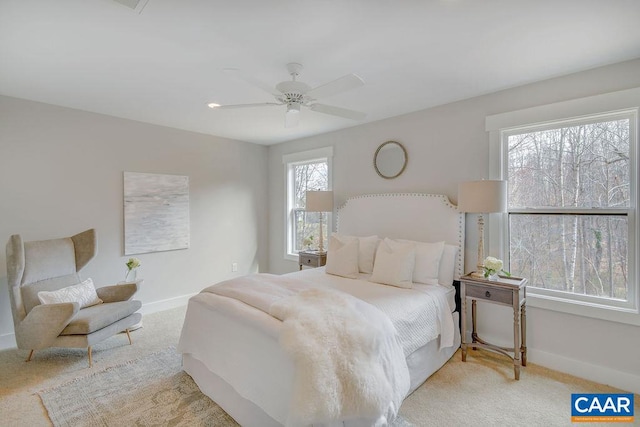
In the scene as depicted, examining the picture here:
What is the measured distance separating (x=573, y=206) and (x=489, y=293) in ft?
3.43

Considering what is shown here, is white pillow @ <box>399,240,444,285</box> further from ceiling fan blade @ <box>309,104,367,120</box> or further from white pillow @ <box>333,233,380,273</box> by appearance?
ceiling fan blade @ <box>309,104,367,120</box>

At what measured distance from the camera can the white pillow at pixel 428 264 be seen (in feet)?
9.46

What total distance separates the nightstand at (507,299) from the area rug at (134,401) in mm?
1193

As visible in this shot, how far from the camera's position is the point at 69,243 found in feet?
10.4

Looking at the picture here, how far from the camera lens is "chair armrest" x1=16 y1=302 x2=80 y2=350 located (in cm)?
251

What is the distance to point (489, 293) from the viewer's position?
2600 mm

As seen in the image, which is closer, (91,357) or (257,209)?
(91,357)

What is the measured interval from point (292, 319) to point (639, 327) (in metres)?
2.65

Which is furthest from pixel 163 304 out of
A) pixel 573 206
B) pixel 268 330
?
pixel 573 206

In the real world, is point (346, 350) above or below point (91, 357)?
above

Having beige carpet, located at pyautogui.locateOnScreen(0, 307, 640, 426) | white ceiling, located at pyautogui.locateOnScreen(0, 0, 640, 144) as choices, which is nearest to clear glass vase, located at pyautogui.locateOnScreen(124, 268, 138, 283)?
beige carpet, located at pyautogui.locateOnScreen(0, 307, 640, 426)

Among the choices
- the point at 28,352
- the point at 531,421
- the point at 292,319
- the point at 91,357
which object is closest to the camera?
the point at 292,319

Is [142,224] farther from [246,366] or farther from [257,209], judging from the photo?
[246,366]

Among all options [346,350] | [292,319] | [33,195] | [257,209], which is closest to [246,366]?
[292,319]
